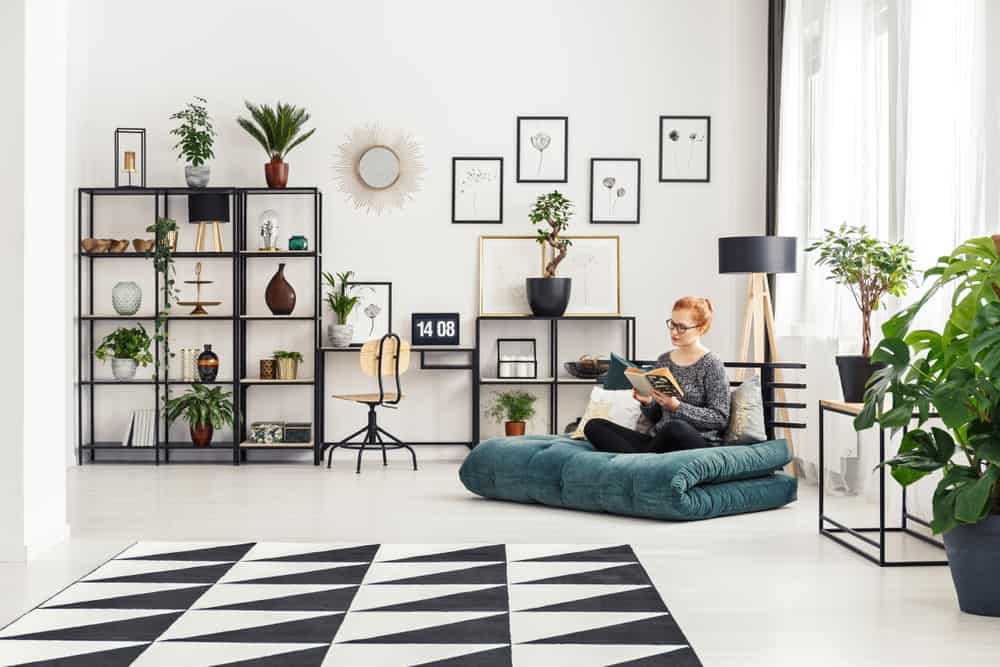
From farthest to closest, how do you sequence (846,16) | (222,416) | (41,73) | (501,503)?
(222,416)
(846,16)
(501,503)
(41,73)

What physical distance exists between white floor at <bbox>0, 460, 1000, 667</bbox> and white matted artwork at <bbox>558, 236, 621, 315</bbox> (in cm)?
158

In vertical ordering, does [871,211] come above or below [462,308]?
above

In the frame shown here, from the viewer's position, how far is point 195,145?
7633 millimetres

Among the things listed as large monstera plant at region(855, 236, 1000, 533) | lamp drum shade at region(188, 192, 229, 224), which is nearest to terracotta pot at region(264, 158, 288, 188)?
lamp drum shade at region(188, 192, 229, 224)

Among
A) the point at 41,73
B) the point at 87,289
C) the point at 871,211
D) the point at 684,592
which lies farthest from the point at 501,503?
the point at 87,289

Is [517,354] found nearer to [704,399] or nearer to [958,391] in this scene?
[704,399]

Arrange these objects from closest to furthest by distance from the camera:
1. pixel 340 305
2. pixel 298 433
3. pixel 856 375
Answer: pixel 856 375 → pixel 298 433 → pixel 340 305

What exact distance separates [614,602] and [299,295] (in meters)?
4.75

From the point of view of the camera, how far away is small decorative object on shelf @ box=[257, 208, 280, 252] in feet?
25.6

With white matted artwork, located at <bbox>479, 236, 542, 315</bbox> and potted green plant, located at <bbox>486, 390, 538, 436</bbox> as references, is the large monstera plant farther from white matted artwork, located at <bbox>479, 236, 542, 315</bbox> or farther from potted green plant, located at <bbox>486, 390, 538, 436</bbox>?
white matted artwork, located at <bbox>479, 236, 542, 315</bbox>

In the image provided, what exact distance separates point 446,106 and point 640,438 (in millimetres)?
3240

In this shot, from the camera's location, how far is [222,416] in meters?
7.71

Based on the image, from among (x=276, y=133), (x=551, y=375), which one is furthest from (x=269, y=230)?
A: (x=551, y=375)

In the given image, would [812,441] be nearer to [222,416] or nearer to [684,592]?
[684,592]
